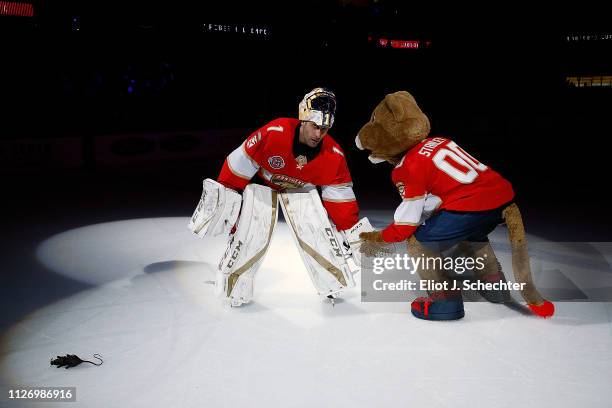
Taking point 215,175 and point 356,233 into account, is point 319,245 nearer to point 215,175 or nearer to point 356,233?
point 356,233

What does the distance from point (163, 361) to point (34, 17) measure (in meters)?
11.3

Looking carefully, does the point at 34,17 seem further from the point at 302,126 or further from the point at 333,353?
the point at 333,353

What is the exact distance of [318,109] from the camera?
3.31 m

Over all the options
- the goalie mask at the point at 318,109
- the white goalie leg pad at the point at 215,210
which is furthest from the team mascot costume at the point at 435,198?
the white goalie leg pad at the point at 215,210

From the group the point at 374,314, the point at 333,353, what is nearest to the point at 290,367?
the point at 333,353

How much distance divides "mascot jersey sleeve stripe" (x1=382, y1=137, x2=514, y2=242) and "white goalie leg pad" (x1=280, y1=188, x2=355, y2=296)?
1.49ft

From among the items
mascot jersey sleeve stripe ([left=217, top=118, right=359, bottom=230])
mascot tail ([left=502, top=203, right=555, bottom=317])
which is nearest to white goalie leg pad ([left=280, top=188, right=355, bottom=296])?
mascot jersey sleeve stripe ([left=217, top=118, right=359, bottom=230])

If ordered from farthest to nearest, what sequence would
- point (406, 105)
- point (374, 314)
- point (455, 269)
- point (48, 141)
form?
point (48, 141) → point (455, 269) → point (374, 314) → point (406, 105)

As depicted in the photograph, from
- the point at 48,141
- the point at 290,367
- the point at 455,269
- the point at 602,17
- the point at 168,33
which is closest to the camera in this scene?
the point at 290,367

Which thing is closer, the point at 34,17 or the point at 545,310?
the point at 545,310

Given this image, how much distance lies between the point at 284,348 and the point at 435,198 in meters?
1.12

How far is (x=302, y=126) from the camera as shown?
3.40 m

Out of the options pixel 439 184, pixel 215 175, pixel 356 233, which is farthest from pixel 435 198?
pixel 215 175

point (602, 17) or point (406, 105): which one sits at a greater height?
point (602, 17)
